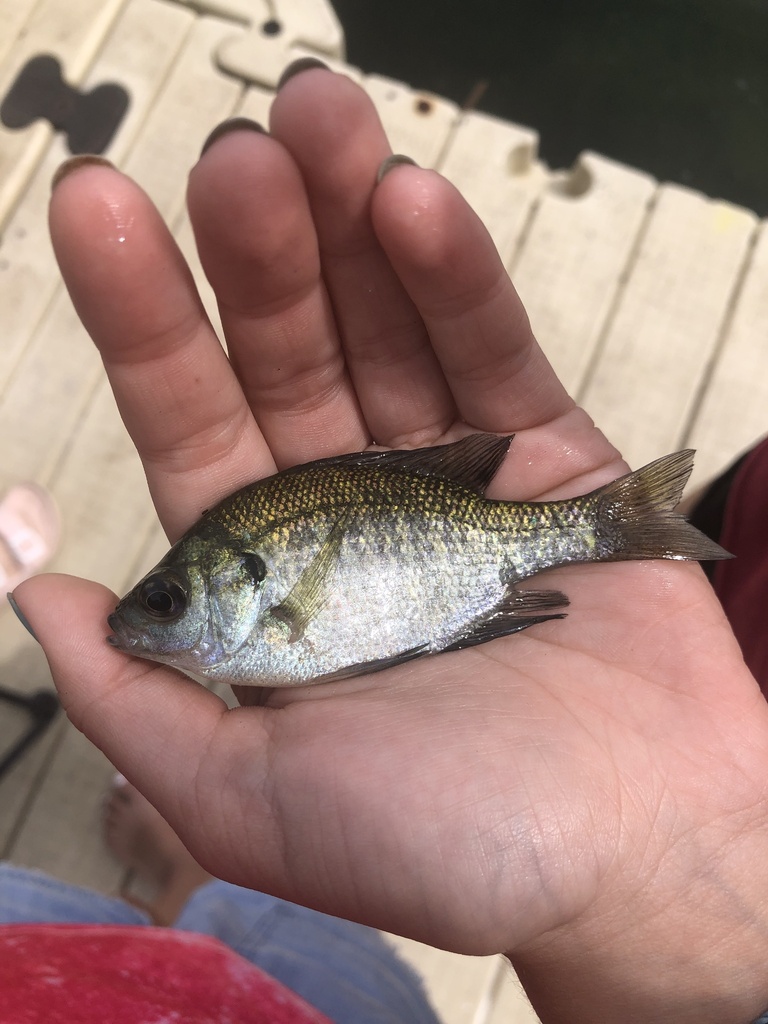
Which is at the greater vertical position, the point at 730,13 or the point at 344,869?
the point at 730,13

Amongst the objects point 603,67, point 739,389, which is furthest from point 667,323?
point 603,67

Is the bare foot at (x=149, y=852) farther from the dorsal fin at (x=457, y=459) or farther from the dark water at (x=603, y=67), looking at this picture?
the dark water at (x=603, y=67)

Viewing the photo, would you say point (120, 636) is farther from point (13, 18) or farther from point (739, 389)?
point (13, 18)

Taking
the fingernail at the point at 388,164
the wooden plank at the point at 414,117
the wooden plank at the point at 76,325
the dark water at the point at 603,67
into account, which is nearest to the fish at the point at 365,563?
the fingernail at the point at 388,164

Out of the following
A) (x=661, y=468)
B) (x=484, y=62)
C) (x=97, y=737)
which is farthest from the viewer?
(x=484, y=62)

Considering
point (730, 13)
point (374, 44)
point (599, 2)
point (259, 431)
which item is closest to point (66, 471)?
point (259, 431)

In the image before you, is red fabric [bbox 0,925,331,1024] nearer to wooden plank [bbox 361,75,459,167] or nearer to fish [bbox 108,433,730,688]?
fish [bbox 108,433,730,688]

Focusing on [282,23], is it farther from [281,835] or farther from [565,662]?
[281,835]
